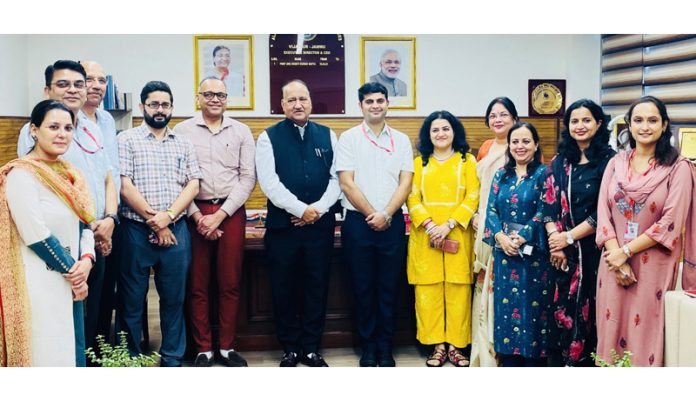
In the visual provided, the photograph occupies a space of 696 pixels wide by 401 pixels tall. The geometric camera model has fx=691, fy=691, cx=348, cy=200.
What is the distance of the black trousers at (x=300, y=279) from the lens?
12.2 ft

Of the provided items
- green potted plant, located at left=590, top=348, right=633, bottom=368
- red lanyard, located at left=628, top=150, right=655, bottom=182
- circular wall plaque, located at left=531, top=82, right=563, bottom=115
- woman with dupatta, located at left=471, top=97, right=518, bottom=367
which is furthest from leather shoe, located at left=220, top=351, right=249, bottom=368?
circular wall plaque, located at left=531, top=82, right=563, bottom=115

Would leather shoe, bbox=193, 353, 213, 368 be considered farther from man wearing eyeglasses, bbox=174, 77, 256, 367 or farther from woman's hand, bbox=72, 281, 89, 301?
woman's hand, bbox=72, 281, 89, 301

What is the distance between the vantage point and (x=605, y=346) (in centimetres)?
321

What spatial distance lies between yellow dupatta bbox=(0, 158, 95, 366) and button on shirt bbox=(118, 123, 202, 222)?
26.7 inches

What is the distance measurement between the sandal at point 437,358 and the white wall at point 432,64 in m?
2.62

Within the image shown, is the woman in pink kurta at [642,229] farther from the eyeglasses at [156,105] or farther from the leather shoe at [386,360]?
the eyeglasses at [156,105]

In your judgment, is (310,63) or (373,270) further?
(310,63)

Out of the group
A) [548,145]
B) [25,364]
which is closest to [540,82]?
[548,145]

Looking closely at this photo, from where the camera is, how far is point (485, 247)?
11.8 ft

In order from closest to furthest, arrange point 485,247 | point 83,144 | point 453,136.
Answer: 1. point 83,144
2. point 485,247
3. point 453,136

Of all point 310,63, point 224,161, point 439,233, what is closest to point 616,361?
point 439,233

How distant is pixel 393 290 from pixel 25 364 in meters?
1.85

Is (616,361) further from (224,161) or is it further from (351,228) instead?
(224,161)

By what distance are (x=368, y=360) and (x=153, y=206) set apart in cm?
140
